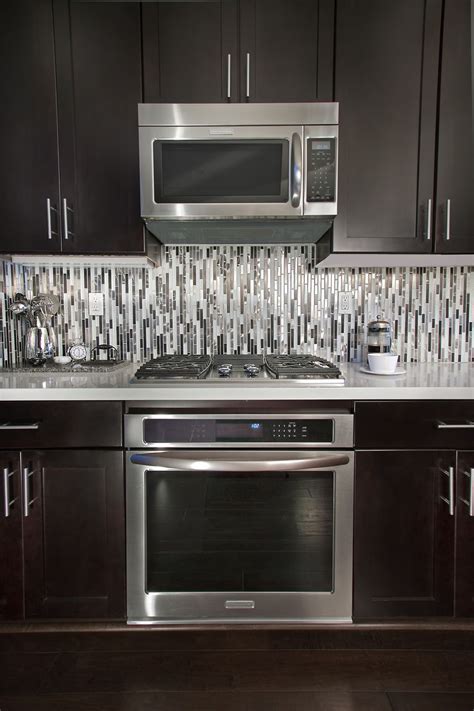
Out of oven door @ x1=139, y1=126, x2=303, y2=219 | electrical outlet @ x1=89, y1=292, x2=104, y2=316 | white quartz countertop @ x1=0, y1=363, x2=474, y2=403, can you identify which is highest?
oven door @ x1=139, y1=126, x2=303, y2=219

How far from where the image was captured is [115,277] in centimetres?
207

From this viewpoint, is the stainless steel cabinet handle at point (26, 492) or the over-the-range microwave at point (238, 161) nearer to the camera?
the stainless steel cabinet handle at point (26, 492)

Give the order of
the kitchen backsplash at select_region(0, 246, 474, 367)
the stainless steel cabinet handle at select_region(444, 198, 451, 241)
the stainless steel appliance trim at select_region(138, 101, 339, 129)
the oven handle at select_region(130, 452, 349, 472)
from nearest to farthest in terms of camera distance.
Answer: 1. the oven handle at select_region(130, 452, 349, 472)
2. the stainless steel appliance trim at select_region(138, 101, 339, 129)
3. the stainless steel cabinet handle at select_region(444, 198, 451, 241)
4. the kitchen backsplash at select_region(0, 246, 474, 367)

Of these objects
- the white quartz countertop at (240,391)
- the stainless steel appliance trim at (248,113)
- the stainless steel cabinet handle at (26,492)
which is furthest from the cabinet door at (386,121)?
the stainless steel cabinet handle at (26,492)

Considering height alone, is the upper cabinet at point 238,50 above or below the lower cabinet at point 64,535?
above

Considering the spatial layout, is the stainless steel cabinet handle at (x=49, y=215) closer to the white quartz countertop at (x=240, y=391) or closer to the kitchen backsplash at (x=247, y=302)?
the kitchen backsplash at (x=247, y=302)

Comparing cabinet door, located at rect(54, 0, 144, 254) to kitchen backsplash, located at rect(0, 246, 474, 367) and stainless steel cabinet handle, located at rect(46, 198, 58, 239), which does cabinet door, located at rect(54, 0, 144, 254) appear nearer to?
stainless steel cabinet handle, located at rect(46, 198, 58, 239)

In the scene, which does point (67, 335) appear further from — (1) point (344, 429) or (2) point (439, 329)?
(2) point (439, 329)

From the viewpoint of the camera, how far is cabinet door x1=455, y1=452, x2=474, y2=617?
148 centimetres

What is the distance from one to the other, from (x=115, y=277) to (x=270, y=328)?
0.78 metres

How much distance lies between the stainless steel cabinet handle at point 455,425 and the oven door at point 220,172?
2.99ft

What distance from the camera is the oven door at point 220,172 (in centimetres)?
162

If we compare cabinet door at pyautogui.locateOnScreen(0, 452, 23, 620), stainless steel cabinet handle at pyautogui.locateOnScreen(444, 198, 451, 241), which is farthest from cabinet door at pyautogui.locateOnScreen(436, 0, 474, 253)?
cabinet door at pyautogui.locateOnScreen(0, 452, 23, 620)

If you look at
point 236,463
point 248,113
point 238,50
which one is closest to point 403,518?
point 236,463
